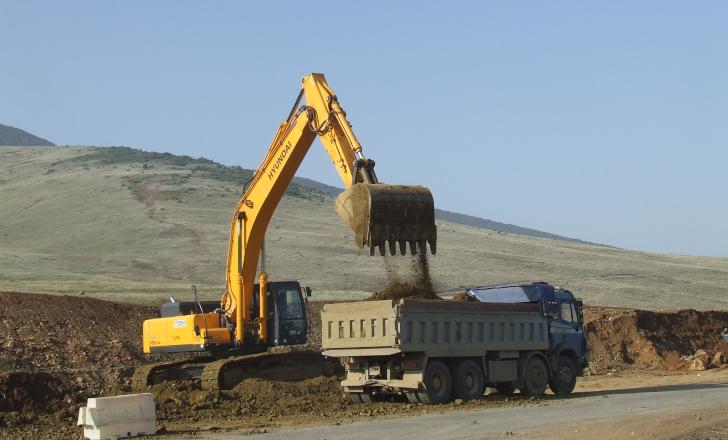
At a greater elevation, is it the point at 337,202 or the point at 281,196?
the point at 281,196

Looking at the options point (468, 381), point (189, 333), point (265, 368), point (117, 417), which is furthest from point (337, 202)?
point (117, 417)

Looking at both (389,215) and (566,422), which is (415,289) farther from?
(566,422)

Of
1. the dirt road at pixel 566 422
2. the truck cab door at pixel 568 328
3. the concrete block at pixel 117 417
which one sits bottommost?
the dirt road at pixel 566 422

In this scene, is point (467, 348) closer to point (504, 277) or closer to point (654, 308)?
point (654, 308)

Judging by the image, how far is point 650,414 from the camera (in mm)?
22016

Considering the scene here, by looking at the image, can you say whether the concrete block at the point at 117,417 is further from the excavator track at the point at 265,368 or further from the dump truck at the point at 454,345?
the excavator track at the point at 265,368

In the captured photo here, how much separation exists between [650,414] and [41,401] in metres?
13.8

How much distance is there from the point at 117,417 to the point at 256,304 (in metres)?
9.58

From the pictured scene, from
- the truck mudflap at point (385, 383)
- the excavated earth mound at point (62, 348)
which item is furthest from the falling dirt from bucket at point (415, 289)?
the excavated earth mound at point (62, 348)

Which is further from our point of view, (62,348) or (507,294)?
(62,348)

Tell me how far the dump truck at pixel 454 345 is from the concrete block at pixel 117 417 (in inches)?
243

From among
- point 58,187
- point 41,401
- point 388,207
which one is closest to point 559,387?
point 388,207

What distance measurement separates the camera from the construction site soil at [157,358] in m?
23.0

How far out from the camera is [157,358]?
3572cm
